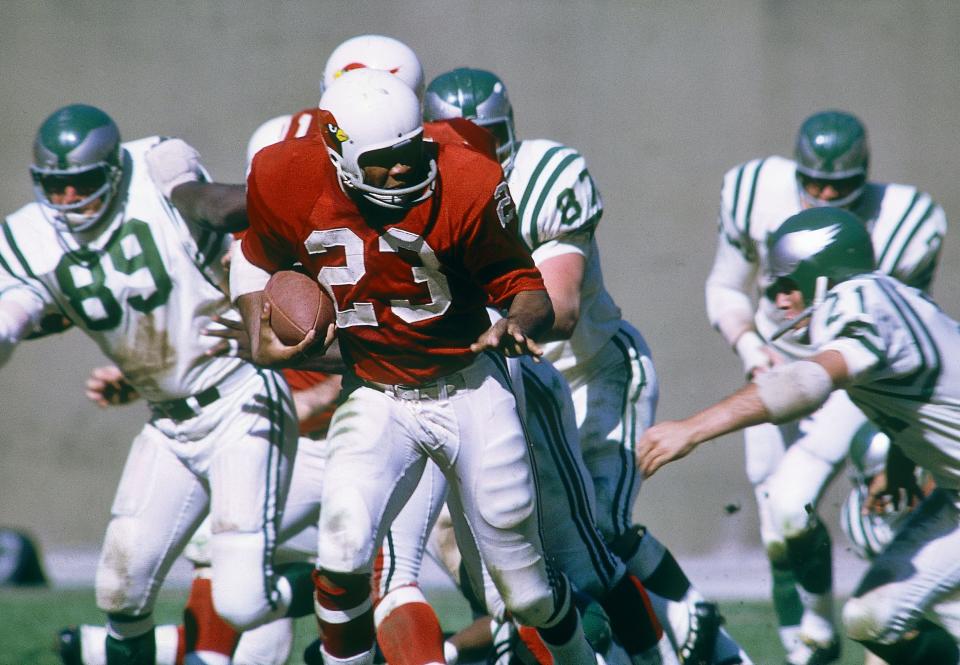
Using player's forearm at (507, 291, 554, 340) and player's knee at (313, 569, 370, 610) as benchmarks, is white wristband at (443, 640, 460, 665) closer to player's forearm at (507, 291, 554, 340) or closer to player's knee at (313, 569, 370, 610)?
player's knee at (313, 569, 370, 610)

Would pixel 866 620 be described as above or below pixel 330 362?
below

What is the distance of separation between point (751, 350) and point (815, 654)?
1164 millimetres

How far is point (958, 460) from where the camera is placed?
3635 mm

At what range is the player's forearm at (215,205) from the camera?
4.11m

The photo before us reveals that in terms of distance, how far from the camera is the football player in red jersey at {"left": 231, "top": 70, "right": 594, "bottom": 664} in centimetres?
329

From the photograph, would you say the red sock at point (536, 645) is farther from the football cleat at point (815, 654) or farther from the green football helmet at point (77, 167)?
the green football helmet at point (77, 167)

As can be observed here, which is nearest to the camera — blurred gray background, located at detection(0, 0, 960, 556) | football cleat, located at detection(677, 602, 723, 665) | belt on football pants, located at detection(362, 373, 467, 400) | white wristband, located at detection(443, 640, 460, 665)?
belt on football pants, located at detection(362, 373, 467, 400)

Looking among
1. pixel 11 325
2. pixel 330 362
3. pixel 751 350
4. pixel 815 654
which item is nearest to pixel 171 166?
pixel 11 325

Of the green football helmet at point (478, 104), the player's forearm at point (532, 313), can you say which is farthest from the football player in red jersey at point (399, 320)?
the green football helmet at point (478, 104)

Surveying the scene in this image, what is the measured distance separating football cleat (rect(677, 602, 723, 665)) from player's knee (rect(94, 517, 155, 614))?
5.63 ft

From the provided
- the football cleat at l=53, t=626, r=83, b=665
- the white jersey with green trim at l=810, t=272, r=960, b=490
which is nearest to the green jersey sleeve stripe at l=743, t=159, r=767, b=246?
the white jersey with green trim at l=810, t=272, r=960, b=490

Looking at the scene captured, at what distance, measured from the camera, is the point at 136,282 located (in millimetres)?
4328

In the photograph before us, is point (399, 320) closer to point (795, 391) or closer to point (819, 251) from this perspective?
point (795, 391)

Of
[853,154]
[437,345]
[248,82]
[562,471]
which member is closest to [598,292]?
[562,471]
